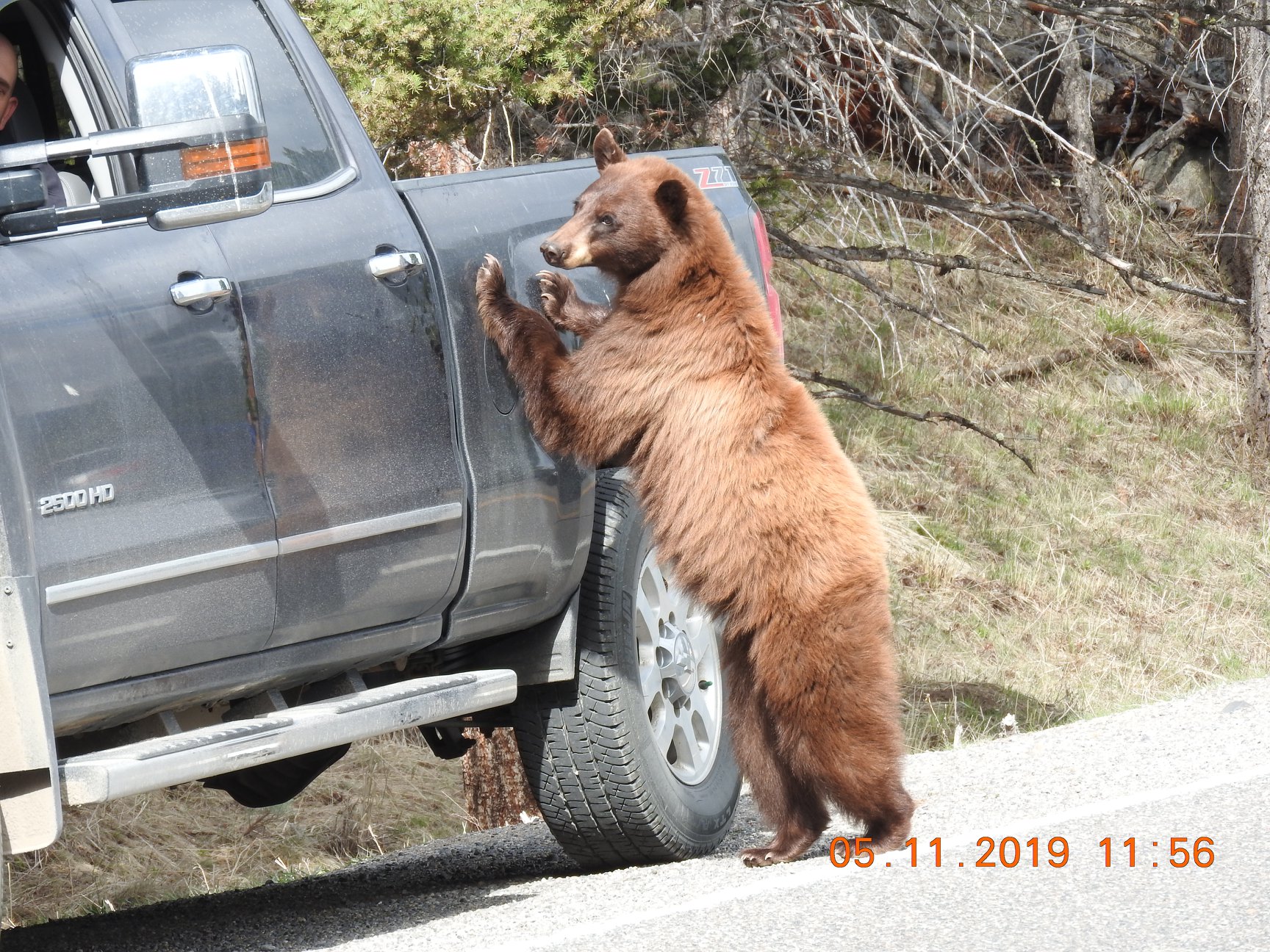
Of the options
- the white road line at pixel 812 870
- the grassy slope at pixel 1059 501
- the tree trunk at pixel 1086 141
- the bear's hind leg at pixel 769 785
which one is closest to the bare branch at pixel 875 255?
the grassy slope at pixel 1059 501

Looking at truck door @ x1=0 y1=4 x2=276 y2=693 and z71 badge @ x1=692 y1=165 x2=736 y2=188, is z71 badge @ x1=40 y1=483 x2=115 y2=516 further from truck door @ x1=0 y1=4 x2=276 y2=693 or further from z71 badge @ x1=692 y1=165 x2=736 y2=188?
z71 badge @ x1=692 y1=165 x2=736 y2=188

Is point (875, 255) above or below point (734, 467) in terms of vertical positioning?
below

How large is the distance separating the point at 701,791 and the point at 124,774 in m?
2.41

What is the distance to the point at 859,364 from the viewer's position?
13.6m

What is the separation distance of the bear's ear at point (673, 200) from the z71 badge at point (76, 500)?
1.93 m

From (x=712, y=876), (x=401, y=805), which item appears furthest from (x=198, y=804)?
(x=712, y=876)

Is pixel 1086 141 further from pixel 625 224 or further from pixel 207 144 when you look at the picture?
pixel 207 144

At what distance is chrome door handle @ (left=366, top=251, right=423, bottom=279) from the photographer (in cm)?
405

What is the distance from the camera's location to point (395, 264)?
4094mm

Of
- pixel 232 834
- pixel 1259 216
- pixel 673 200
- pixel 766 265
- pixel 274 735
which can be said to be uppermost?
pixel 673 200

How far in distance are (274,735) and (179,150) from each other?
131cm

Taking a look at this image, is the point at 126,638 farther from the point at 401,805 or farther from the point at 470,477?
the point at 401,805

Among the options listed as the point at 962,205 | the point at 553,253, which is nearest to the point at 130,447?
the point at 553,253
